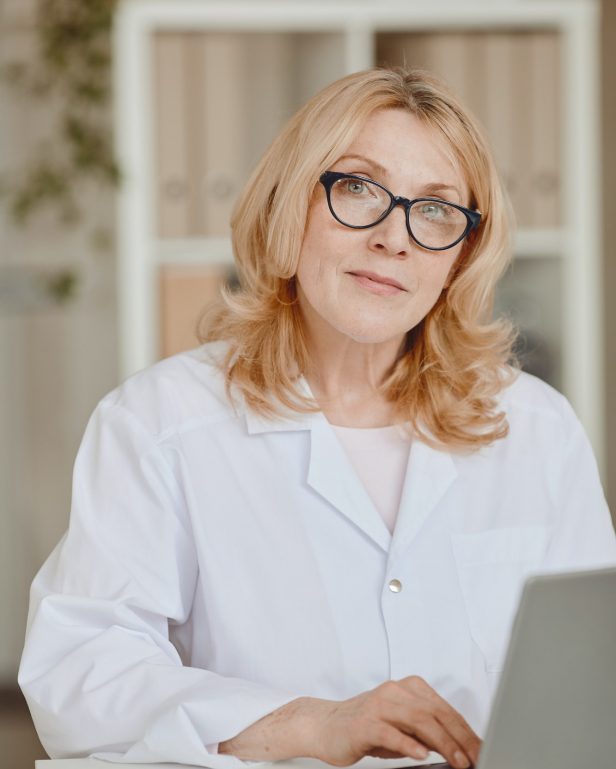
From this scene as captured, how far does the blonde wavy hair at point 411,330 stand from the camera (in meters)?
1.57

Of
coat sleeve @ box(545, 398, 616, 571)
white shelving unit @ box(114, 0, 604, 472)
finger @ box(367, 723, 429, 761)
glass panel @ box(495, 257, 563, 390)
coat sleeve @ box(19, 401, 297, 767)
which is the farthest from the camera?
glass panel @ box(495, 257, 563, 390)

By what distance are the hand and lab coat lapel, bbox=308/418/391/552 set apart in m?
0.39

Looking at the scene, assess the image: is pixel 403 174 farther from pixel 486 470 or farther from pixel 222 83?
pixel 222 83

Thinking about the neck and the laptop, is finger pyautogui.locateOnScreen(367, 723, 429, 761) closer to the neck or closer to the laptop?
the laptop

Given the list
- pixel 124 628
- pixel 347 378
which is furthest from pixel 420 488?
pixel 124 628

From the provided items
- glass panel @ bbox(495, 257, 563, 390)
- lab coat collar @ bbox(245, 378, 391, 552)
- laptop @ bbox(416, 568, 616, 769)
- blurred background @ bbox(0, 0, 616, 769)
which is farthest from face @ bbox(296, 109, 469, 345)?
glass panel @ bbox(495, 257, 563, 390)

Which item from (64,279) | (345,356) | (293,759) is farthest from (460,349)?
(64,279)

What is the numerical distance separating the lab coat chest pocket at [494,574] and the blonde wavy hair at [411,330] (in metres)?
0.15

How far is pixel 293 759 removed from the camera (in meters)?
1.24

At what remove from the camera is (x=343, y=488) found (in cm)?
156

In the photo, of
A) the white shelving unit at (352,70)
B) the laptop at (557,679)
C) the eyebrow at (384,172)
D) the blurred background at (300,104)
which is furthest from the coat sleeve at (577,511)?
the white shelving unit at (352,70)

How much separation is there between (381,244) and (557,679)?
76 centimetres

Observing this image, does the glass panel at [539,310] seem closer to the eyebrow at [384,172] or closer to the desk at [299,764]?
the eyebrow at [384,172]

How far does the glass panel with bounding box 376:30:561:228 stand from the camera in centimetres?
329
